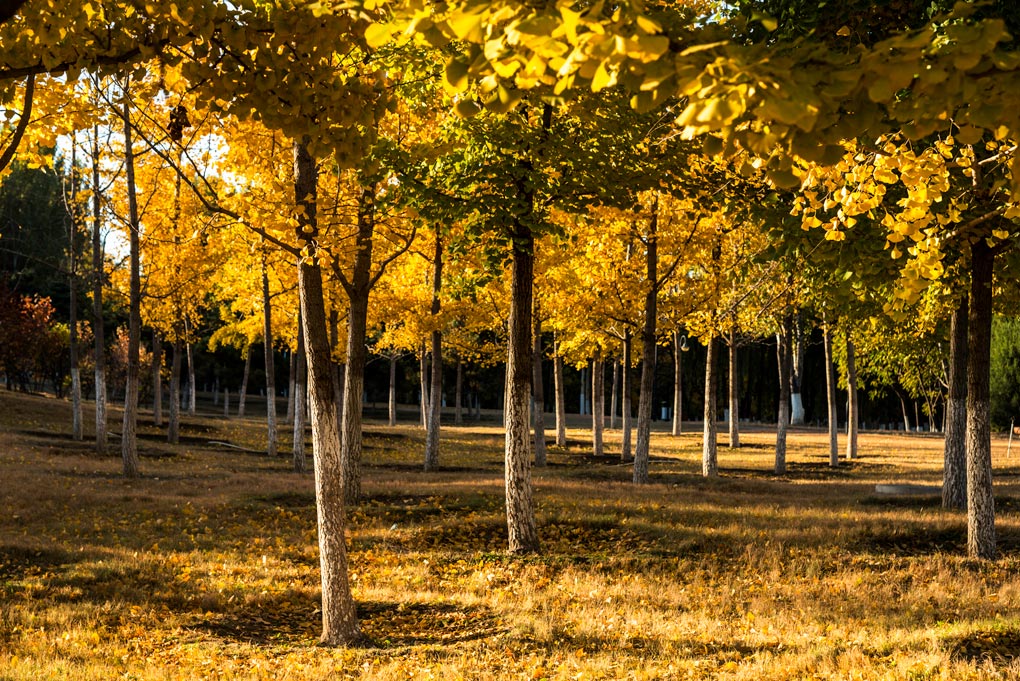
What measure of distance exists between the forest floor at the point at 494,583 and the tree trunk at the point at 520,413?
49 centimetres

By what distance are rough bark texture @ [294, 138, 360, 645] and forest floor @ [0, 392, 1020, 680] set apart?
376mm

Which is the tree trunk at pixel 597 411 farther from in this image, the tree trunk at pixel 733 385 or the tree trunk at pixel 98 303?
the tree trunk at pixel 98 303

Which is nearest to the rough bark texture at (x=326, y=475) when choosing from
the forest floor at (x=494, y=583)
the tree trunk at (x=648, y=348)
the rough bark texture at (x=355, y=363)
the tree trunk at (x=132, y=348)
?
the forest floor at (x=494, y=583)

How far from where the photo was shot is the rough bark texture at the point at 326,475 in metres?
7.63

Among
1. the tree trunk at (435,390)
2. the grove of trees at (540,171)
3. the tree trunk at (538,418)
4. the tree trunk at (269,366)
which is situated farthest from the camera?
the tree trunk at (538,418)

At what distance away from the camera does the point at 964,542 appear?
1211cm

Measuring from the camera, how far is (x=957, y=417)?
45.6ft

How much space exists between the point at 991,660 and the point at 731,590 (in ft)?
11.2

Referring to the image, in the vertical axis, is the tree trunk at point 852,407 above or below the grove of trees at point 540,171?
below

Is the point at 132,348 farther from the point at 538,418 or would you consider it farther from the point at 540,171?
the point at 540,171

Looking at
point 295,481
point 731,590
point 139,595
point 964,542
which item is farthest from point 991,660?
point 295,481

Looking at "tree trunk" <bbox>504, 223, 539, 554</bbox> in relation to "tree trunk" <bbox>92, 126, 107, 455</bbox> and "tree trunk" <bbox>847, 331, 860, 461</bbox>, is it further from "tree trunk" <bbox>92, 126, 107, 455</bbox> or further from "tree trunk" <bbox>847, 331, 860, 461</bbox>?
"tree trunk" <bbox>847, 331, 860, 461</bbox>

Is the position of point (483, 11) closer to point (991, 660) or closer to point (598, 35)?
point (598, 35)

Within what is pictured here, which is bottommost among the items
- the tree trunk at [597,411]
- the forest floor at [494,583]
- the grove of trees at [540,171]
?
the forest floor at [494,583]
